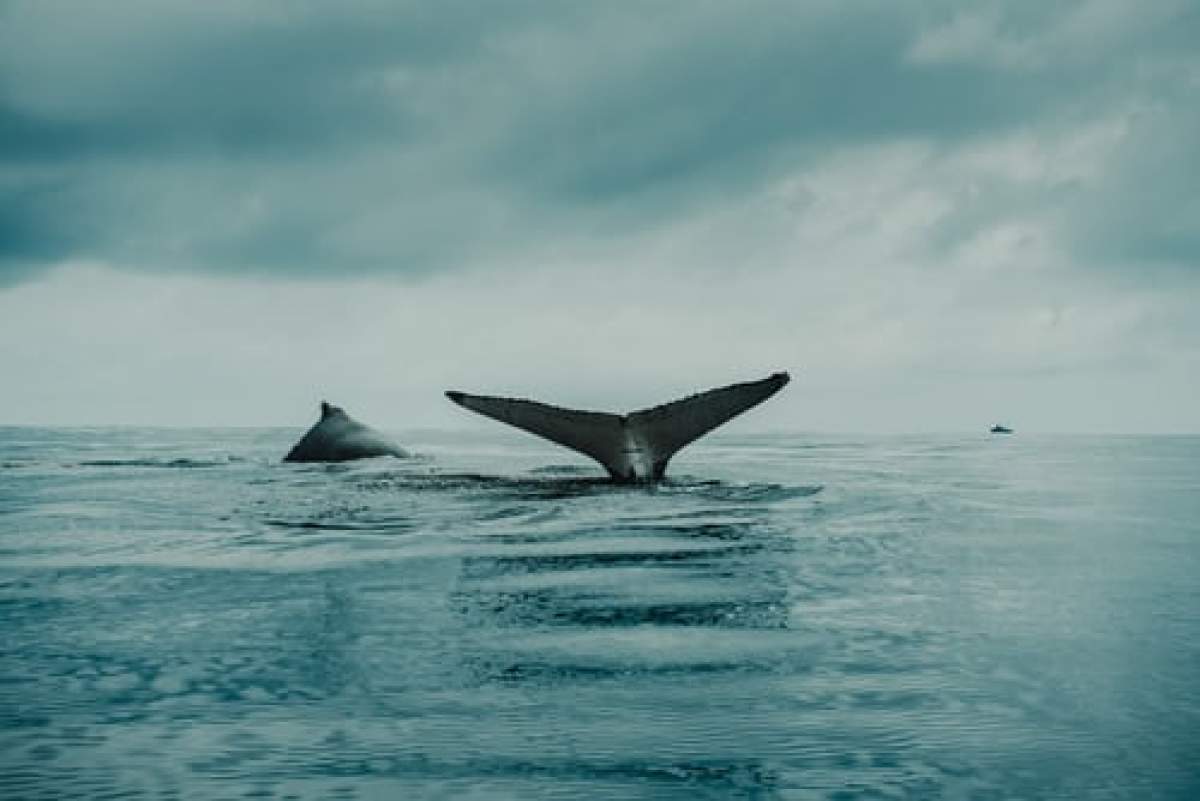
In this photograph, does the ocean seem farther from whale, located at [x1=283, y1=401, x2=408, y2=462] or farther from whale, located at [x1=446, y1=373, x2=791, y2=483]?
whale, located at [x1=283, y1=401, x2=408, y2=462]

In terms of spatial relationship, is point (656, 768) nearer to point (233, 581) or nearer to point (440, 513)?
point (233, 581)

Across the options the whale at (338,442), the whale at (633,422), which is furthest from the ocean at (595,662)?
the whale at (338,442)

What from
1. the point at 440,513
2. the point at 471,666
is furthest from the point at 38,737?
the point at 440,513

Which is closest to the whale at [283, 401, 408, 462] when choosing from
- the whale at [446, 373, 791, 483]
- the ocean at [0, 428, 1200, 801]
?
the whale at [446, 373, 791, 483]

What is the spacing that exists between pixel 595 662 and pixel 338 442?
24679 millimetres

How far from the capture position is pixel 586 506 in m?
14.3

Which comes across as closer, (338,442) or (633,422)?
(633,422)

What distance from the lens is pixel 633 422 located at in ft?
60.3

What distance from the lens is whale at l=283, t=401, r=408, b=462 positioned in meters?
28.2

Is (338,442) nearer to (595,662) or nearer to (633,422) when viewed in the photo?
(633,422)

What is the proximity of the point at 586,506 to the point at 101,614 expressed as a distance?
845cm

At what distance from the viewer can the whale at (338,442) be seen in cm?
2820

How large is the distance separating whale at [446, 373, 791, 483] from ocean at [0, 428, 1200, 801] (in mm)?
5597

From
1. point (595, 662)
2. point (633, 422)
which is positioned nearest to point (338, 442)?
point (633, 422)
